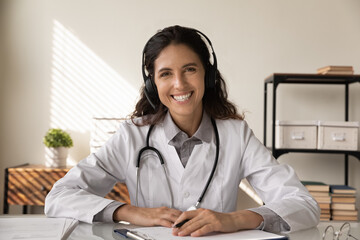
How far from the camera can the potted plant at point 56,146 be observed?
2.84 m

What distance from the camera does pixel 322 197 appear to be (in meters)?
2.63

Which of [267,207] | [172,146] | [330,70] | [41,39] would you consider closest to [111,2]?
[41,39]

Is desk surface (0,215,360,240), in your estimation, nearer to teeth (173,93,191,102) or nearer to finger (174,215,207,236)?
finger (174,215,207,236)

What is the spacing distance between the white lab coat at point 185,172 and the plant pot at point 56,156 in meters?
1.46

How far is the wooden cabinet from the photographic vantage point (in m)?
2.74

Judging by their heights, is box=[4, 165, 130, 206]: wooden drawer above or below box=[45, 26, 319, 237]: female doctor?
below

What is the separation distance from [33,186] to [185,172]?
5.67 ft

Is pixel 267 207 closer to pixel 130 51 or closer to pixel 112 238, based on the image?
pixel 112 238

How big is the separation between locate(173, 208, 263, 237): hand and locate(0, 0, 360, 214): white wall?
6.58 feet

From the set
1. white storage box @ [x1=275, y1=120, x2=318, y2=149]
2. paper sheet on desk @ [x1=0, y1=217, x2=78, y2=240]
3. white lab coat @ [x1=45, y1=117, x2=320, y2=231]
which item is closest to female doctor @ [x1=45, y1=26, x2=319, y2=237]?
white lab coat @ [x1=45, y1=117, x2=320, y2=231]

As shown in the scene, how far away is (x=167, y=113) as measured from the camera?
1603 mm

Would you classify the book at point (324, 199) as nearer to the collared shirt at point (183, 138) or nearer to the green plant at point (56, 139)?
the collared shirt at point (183, 138)

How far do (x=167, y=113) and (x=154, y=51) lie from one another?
0.26 m

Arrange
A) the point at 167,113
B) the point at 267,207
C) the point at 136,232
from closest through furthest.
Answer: the point at 136,232, the point at 267,207, the point at 167,113
